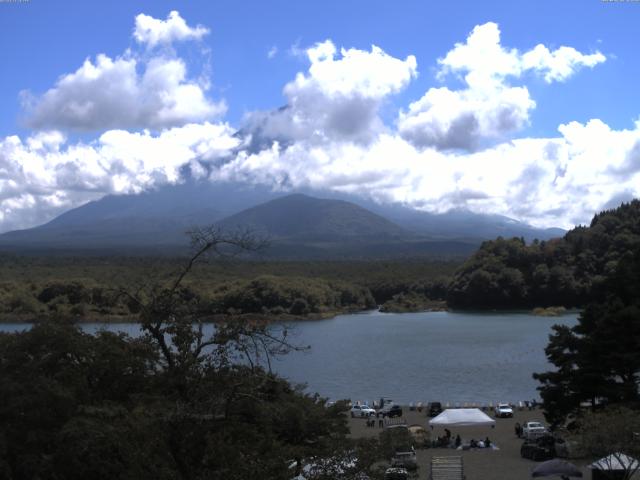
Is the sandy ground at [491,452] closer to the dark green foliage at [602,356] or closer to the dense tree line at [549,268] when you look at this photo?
the dark green foliage at [602,356]

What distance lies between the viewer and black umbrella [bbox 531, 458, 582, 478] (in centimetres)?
1141

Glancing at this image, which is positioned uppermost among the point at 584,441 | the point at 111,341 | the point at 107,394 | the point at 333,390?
the point at 111,341

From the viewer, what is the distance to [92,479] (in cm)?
748

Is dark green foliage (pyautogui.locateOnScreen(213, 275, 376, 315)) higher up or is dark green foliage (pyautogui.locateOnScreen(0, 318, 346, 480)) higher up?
dark green foliage (pyautogui.locateOnScreen(0, 318, 346, 480))

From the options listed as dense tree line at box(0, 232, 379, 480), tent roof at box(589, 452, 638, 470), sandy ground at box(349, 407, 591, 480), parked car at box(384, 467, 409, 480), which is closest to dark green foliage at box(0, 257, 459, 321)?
sandy ground at box(349, 407, 591, 480)

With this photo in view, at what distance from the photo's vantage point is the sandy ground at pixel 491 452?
13.6 m

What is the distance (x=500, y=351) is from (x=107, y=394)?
30.7 metres

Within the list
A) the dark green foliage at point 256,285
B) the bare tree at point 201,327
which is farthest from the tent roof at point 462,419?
the dark green foliage at point 256,285

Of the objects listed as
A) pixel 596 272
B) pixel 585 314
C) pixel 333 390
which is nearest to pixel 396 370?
pixel 333 390

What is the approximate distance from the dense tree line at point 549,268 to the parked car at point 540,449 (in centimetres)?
4674

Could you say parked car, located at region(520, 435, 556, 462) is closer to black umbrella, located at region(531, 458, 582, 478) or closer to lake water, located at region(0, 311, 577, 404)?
black umbrella, located at region(531, 458, 582, 478)

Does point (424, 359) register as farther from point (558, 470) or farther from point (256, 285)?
point (256, 285)

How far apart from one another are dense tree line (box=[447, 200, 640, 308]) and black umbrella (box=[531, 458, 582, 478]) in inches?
1988

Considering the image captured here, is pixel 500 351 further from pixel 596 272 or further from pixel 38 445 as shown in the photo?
pixel 38 445
